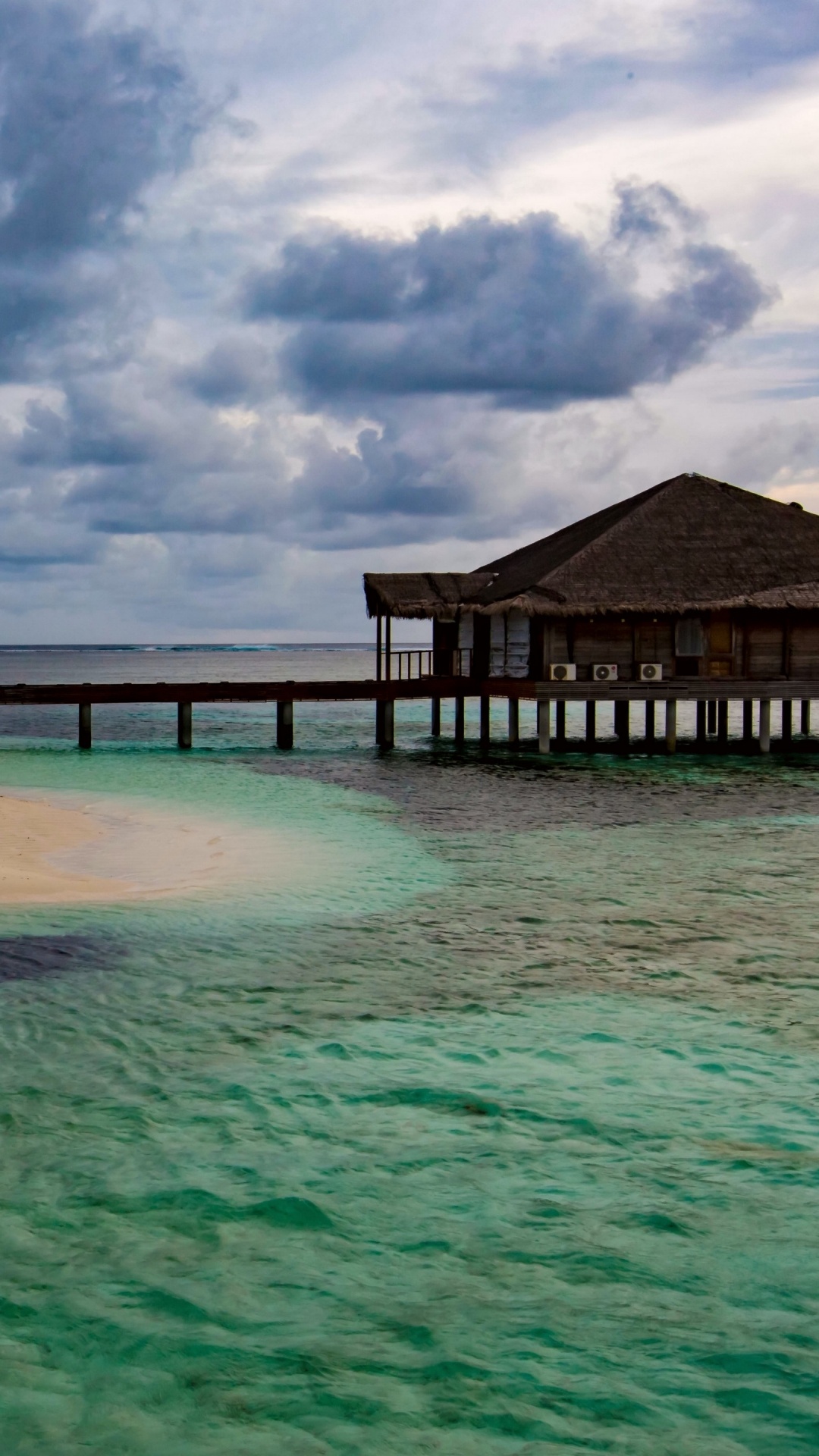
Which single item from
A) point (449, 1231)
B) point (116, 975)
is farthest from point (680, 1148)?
point (116, 975)

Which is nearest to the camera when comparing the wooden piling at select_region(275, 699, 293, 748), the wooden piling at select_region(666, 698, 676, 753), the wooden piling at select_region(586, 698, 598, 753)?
the wooden piling at select_region(666, 698, 676, 753)

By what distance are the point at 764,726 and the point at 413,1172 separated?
28.8 meters

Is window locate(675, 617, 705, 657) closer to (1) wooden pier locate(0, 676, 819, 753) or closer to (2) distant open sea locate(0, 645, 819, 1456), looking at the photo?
(1) wooden pier locate(0, 676, 819, 753)

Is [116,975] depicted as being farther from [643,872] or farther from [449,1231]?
[643,872]

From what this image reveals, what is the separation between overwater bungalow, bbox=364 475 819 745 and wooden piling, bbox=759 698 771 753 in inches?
9.8

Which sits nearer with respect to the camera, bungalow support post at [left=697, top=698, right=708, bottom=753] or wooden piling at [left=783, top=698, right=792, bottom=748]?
wooden piling at [left=783, top=698, right=792, bottom=748]

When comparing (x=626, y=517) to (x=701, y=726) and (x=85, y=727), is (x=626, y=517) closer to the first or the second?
(x=701, y=726)

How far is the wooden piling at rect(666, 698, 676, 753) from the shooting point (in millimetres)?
32094

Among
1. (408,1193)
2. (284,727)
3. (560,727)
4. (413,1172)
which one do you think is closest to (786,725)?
(560,727)

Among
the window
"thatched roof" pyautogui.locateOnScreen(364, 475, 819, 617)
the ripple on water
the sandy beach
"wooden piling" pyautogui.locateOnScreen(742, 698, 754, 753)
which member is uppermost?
"thatched roof" pyautogui.locateOnScreen(364, 475, 819, 617)

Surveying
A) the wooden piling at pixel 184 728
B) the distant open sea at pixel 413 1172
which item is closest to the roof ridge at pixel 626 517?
the wooden piling at pixel 184 728

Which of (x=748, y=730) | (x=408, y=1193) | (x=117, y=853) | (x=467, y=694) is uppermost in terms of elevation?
(x=467, y=694)

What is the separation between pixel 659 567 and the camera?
106 feet

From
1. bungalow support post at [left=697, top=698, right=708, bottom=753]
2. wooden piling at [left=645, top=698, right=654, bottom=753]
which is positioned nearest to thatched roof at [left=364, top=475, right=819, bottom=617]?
wooden piling at [left=645, top=698, right=654, bottom=753]
